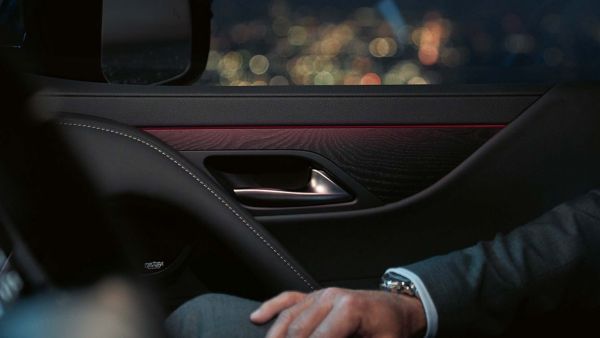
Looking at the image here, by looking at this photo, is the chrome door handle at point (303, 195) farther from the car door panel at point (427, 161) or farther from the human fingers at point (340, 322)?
the human fingers at point (340, 322)

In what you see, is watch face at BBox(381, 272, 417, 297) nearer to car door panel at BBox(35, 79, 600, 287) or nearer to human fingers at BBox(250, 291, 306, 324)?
human fingers at BBox(250, 291, 306, 324)

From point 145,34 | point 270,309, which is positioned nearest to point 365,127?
point 145,34

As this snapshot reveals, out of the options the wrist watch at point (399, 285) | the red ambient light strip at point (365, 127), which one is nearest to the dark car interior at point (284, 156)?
the red ambient light strip at point (365, 127)

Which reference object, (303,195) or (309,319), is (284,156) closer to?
(303,195)

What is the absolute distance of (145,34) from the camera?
1.89 m

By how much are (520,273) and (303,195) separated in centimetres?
96

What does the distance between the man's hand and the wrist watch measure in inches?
0.6

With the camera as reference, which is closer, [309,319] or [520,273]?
[309,319]

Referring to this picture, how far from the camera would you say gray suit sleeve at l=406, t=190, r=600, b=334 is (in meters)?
1.20

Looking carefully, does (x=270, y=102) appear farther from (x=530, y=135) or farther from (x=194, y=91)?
(x=530, y=135)

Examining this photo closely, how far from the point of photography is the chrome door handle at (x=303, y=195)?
215 centimetres

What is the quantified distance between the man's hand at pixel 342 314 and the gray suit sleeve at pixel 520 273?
0.05 meters

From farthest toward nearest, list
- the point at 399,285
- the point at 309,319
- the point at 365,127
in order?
the point at 365,127, the point at 399,285, the point at 309,319

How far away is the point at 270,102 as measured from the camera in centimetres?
210
